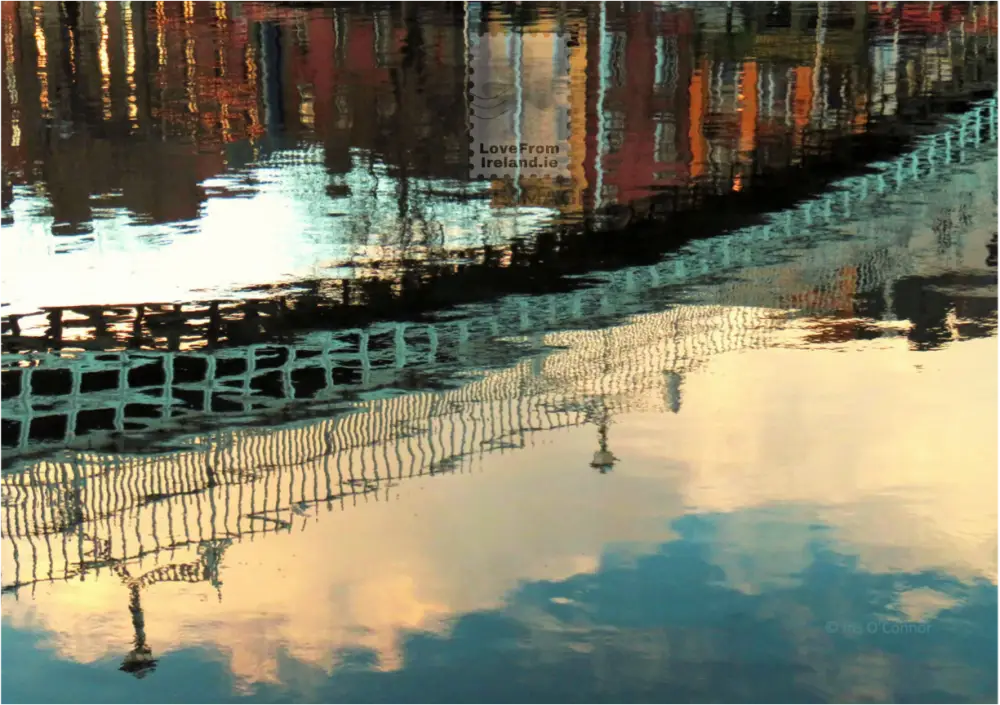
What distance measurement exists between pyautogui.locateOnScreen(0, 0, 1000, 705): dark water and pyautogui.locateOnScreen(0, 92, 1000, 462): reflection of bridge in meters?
0.04

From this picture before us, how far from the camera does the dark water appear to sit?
6.09 metres

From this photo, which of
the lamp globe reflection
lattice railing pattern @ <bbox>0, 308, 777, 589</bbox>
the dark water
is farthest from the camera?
the lamp globe reflection

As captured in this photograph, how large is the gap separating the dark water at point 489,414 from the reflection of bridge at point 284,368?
4 cm

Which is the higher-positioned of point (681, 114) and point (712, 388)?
point (681, 114)

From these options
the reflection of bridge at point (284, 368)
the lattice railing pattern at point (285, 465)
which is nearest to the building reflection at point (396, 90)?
the reflection of bridge at point (284, 368)

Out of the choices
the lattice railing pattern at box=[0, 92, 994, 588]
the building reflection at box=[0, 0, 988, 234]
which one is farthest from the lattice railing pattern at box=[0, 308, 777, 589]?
the building reflection at box=[0, 0, 988, 234]

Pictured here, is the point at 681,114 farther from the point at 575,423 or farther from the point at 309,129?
the point at 575,423

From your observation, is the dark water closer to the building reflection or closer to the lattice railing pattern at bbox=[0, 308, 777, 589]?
the lattice railing pattern at bbox=[0, 308, 777, 589]

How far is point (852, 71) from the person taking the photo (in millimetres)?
28953

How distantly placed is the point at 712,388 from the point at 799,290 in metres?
3.29

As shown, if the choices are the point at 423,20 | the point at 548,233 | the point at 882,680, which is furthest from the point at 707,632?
the point at 423,20

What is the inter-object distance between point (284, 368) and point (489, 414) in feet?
6.18

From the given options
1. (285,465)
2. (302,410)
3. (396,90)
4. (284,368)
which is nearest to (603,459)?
(285,465)

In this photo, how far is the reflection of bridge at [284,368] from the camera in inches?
370
